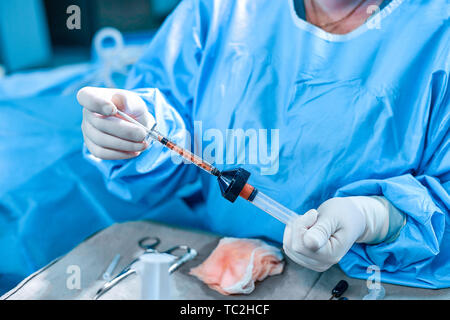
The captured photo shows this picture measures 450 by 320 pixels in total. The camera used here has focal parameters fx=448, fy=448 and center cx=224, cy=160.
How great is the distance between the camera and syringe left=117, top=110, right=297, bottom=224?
29.5 inches

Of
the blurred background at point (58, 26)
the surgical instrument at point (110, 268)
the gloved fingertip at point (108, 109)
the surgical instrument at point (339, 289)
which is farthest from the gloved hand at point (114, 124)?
the blurred background at point (58, 26)

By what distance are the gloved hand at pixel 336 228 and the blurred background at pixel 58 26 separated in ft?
5.63

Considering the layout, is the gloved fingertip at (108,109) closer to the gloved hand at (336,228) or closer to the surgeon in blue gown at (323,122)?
the surgeon in blue gown at (323,122)

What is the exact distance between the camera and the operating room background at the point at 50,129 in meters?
1.10

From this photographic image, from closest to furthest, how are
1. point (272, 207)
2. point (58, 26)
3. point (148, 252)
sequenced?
point (272, 207), point (148, 252), point (58, 26)

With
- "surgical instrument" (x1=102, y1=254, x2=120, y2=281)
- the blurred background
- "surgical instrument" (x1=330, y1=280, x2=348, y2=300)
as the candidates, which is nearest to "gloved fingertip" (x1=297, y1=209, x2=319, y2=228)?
"surgical instrument" (x1=330, y1=280, x2=348, y2=300)

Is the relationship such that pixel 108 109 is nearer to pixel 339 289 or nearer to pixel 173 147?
pixel 173 147

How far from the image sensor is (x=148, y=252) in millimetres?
941

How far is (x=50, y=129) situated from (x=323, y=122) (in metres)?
1.01

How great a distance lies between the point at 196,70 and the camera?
102cm

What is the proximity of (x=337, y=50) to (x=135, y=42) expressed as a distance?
162 cm

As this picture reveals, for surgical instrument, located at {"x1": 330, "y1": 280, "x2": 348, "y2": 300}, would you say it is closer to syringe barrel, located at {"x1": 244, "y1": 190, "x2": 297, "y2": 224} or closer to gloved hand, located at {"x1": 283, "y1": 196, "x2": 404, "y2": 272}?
gloved hand, located at {"x1": 283, "y1": 196, "x2": 404, "y2": 272}

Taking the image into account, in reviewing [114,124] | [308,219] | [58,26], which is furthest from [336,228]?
→ [58,26]

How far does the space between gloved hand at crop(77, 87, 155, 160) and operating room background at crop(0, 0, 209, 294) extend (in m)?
0.29
